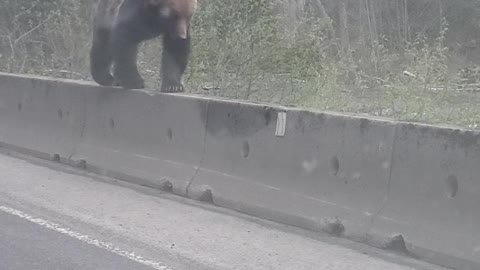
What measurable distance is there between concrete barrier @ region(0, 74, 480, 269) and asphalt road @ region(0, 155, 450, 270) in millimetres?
188

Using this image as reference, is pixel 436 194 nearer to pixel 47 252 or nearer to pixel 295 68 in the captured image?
pixel 47 252

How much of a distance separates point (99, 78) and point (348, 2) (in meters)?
16.9

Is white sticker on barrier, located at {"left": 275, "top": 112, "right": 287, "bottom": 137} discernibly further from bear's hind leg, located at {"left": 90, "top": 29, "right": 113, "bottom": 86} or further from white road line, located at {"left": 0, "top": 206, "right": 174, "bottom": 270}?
bear's hind leg, located at {"left": 90, "top": 29, "right": 113, "bottom": 86}

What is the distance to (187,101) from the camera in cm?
951

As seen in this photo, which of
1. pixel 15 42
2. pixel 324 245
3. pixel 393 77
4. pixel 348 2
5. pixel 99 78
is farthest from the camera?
pixel 348 2

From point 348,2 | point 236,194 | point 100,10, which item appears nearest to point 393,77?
point 100,10

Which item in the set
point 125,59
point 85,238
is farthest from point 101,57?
point 85,238

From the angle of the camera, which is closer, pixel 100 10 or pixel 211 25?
pixel 100 10

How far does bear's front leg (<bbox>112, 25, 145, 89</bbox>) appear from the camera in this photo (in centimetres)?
1095

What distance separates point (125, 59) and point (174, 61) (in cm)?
74

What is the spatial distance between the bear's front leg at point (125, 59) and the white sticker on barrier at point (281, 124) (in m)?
2.82

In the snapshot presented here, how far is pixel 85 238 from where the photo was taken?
7812 mm

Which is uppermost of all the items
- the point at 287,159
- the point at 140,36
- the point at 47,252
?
the point at 140,36

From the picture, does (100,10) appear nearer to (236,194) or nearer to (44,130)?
(44,130)
